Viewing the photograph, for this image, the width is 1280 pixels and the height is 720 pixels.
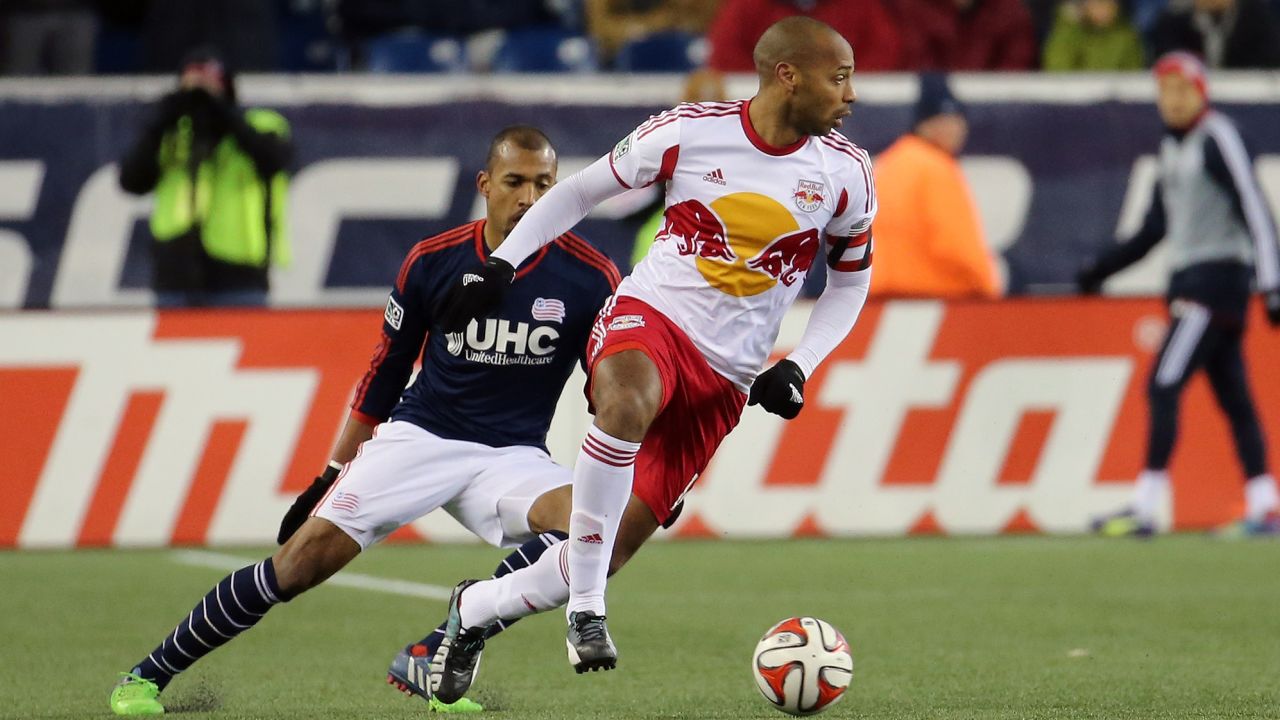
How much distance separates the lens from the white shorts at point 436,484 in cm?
601

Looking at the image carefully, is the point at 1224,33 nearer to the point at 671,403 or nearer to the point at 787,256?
the point at 787,256

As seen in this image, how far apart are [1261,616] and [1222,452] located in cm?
370

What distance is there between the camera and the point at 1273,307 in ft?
36.2

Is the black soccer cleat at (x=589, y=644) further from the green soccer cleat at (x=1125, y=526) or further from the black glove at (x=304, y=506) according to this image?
the green soccer cleat at (x=1125, y=526)

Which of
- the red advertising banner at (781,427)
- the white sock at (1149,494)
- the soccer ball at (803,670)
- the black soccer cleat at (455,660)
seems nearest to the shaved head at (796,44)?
the soccer ball at (803,670)

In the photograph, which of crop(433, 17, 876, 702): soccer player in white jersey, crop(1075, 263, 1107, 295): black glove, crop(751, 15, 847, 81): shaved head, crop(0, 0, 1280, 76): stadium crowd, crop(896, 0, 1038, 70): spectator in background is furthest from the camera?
crop(896, 0, 1038, 70): spectator in background

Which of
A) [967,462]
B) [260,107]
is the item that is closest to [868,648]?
[967,462]

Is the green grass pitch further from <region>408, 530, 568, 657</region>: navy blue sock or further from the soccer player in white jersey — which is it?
the soccer player in white jersey

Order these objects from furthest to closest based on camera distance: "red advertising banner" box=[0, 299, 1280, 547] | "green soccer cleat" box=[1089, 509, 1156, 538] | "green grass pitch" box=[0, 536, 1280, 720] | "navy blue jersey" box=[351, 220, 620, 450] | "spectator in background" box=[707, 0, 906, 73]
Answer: "spectator in background" box=[707, 0, 906, 73] → "green soccer cleat" box=[1089, 509, 1156, 538] → "red advertising banner" box=[0, 299, 1280, 547] → "navy blue jersey" box=[351, 220, 620, 450] → "green grass pitch" box=[0, 536, 1280, 720]

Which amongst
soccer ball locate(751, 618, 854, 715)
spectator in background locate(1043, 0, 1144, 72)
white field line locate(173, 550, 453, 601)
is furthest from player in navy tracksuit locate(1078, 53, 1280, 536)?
soccer ball locate(751, 618, 854, 715)

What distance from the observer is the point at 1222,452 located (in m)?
11.6

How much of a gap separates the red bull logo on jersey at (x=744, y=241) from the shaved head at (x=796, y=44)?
14.1 inches

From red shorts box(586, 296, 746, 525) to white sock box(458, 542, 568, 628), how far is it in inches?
13.4

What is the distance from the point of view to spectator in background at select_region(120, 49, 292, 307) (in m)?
11.0
